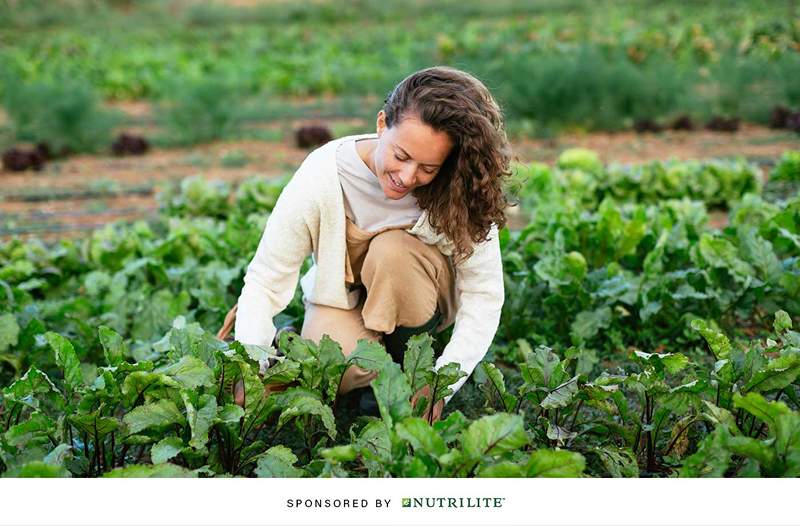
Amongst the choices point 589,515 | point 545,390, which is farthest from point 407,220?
point 589,515

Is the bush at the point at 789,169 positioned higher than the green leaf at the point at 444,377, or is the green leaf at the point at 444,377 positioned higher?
the green leaf at the point at 444,377

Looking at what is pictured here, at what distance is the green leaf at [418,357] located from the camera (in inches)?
90.5

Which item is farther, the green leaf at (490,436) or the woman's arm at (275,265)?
the woman's arm at (275,265)

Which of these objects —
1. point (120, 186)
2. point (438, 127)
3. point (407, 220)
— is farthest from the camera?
point (120, 186)

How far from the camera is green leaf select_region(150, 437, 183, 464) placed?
207 centimetres

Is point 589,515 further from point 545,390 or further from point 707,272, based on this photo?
point 707,272

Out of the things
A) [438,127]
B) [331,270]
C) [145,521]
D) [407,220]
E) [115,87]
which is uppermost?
[438,127]

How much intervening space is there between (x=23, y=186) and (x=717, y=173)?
5.28 meters

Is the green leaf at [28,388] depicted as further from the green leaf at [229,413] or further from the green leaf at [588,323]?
the green leaf at [588,323]

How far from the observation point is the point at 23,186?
6898 mm

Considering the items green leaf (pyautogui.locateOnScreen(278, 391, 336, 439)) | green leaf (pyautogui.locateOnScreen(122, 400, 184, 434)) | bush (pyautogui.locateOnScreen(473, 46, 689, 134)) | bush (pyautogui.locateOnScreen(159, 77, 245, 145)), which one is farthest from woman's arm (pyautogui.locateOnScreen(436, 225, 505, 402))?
bush (pyautogui.locateOnScreen(159, 77, 245, 145))

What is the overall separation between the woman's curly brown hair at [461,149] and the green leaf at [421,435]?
2.23 ft

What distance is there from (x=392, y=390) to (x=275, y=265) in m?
0.66

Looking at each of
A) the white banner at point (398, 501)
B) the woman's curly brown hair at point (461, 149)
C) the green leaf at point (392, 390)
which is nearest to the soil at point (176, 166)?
the woman's curly brown hair at point (461, 149)
